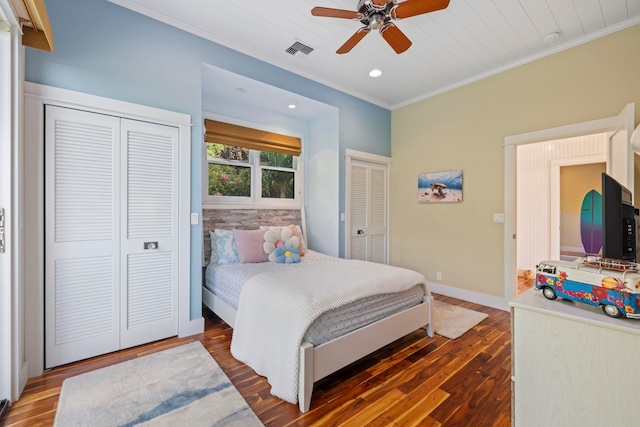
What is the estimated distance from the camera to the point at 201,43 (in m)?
2.74

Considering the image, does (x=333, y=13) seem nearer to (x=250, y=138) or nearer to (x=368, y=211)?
(x=250, y=138)

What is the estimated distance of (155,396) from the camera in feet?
5.86

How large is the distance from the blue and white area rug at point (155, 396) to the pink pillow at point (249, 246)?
1.14m

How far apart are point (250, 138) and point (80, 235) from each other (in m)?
2.19

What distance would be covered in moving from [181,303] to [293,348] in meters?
1.48

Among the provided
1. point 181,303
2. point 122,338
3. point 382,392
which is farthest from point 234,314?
point 382,392

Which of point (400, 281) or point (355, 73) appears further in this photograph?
point (355, 73)

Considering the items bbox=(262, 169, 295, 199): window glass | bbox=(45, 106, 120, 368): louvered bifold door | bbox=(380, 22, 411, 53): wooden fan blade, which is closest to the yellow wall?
bbox=(262, 169, 295, 199): window glass

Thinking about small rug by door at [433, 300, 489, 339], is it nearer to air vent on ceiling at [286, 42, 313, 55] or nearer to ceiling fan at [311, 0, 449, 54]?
ceiling fan at [311, 0, 449, 54]

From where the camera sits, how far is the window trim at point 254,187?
348 centimetres

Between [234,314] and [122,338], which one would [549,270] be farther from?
[122,338]

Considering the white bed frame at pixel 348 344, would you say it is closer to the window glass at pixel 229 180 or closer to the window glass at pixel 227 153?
the window glass at pixel 229 180

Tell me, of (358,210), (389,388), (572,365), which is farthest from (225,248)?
(572,365)

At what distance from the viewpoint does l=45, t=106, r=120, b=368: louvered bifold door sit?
81.9 inches
